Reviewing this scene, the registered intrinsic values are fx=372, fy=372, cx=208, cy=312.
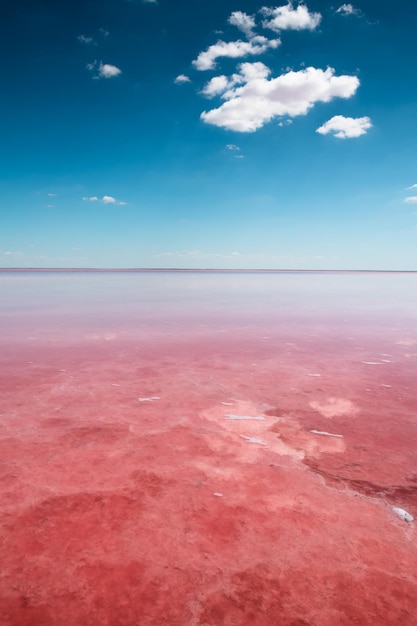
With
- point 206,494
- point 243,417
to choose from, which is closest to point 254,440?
point 243,417

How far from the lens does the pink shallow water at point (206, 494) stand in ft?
5.50

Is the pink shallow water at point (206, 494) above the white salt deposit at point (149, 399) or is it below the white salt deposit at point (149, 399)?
below

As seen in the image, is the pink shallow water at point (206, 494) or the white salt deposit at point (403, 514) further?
the white salt deposit at point (403, 514)

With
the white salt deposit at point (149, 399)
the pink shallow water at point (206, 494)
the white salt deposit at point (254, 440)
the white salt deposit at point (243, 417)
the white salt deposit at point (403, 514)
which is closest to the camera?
the pink shallow water at point (206, 494)

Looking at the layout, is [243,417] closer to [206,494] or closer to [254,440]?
[254,440]

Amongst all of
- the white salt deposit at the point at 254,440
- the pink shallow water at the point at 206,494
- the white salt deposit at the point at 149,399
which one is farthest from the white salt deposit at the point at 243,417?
the white salt deposit at the point at 149,399

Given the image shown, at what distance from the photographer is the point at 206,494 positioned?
2436 millimetres

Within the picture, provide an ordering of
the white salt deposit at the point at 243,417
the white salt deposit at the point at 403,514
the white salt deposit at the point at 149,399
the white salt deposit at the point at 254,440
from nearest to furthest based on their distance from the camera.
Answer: the white salt deposit at the point at 403,514
the white salt deposit at the point at 254,440
the white salt deposit at the point at 243,417
the white salt deposit at the point at 149,399

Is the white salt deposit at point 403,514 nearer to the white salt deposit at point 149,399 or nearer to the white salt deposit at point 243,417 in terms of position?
the white salt deposit at point 243,417

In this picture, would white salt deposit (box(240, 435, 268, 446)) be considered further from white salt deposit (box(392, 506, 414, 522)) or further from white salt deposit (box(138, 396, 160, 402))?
white salt deposit (box(138, 396, 160, 402))

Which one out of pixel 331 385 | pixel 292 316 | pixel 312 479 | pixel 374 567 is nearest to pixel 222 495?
pixel 312 479

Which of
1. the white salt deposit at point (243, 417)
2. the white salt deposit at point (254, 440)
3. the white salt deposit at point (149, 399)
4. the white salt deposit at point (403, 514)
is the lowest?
the white salt deposit at point (403, 514)

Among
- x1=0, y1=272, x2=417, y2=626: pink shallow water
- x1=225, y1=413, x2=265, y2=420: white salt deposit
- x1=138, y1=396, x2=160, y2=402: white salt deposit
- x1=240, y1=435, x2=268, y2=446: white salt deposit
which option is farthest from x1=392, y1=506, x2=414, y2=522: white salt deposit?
x1=138, y1=396, x2=160, y2=402: white salt deposit

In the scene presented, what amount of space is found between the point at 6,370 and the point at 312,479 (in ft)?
14.3
